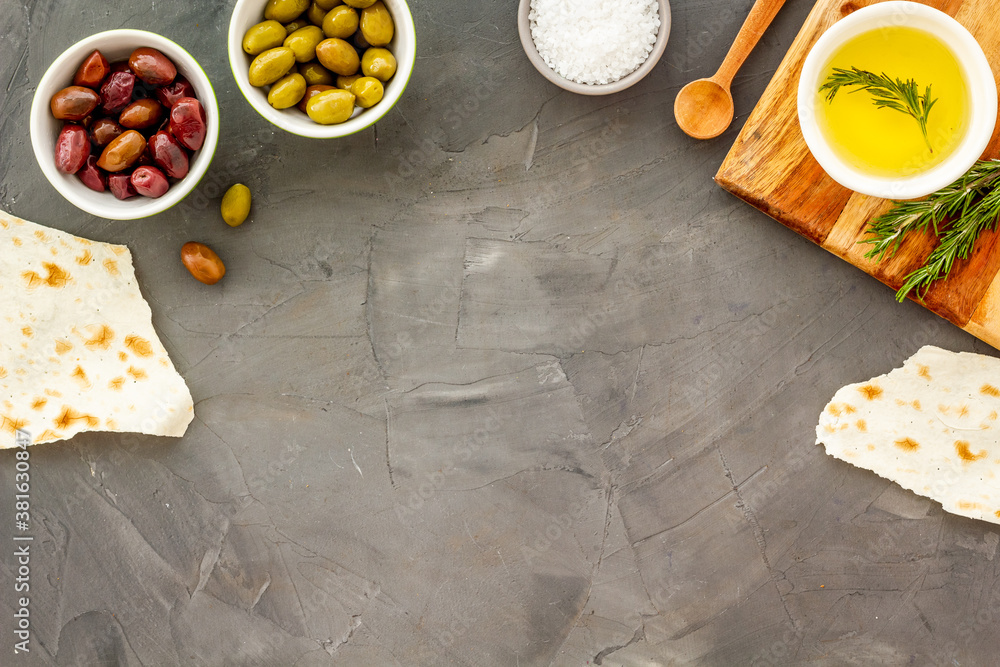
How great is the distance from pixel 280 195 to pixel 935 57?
1162 mm

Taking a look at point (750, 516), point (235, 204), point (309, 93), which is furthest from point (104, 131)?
point (750, 516)

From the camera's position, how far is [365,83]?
1042 millimetres

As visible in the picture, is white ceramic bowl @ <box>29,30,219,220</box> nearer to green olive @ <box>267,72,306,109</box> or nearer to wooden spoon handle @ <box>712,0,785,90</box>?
green olive @ <box>267,72,306,109</box>

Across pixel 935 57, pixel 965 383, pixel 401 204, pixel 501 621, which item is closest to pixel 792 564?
pixel 965 383

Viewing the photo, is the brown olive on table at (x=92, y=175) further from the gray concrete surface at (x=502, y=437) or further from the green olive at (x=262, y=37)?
the green olive at (x=262, y=37)

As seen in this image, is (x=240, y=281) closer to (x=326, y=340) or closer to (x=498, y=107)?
(x=326, y=340)

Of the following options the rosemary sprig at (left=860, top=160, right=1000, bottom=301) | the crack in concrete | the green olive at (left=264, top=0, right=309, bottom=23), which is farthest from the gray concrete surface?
the green olive at (left=264, top=0, right=309, bottom=23)

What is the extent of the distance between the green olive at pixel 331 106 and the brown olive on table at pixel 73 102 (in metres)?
0.34

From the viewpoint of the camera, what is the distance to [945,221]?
3.64ft

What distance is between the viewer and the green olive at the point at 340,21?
40.9 inches

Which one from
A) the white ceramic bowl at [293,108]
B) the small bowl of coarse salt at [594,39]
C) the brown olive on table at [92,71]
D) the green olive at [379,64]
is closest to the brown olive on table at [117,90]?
the brown olive on table at [92,71]

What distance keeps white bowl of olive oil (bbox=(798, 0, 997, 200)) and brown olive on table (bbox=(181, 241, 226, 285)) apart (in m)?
1.05

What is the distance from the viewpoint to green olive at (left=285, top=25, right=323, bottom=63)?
1.04 m

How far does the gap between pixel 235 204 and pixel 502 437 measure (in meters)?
0.67
